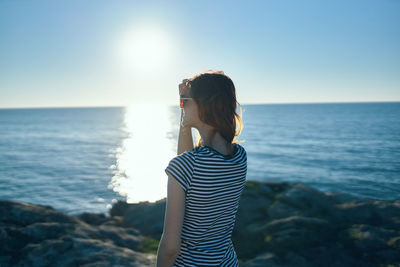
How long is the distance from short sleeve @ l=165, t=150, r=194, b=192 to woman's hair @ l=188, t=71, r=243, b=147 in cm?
33

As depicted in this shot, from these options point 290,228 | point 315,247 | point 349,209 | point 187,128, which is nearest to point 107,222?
point 290,228

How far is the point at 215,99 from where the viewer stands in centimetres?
188

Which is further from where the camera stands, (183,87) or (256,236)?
(256,236)

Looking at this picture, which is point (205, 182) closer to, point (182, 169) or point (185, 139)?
point (182, 169)

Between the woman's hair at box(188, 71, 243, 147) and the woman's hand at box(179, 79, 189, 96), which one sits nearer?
the woman's hair at box(188, 71, 243, 147)

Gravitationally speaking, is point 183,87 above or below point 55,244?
above

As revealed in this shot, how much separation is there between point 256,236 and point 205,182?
7.40 m

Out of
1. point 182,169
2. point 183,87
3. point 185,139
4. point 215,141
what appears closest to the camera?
point 182,169

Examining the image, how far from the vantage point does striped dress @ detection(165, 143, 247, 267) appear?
5.71 feet

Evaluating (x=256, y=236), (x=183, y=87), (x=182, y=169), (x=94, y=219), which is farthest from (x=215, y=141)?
(x=94, y=219)

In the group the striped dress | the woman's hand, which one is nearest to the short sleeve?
the striped dress

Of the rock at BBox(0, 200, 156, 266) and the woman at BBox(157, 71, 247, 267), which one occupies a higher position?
the woman at BBox(157, 71, 247, 267)

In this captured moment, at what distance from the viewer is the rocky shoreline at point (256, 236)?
5996 mm

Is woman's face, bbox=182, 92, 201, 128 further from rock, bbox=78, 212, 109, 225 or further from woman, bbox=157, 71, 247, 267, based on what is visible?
rock, bbox=78, 212, 109, 225
